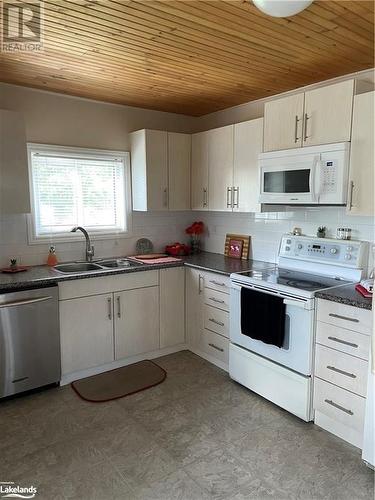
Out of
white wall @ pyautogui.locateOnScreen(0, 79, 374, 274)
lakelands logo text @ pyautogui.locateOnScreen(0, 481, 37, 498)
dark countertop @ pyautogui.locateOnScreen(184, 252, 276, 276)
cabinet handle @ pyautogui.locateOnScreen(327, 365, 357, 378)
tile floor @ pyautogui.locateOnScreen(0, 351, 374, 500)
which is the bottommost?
lakelands logo text @ pyautogui.locateOnScreen(0, 481, 37, 498)

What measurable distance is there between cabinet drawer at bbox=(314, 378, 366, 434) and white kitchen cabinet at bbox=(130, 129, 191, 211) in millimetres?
2281

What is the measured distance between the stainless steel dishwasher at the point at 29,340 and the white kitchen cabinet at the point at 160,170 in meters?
1.41

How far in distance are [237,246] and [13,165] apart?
7.27 feet

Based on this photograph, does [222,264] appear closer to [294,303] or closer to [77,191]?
[294,303]

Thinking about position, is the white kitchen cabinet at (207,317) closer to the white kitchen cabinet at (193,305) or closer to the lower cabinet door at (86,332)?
the white kitchen cabinet at (193,305)

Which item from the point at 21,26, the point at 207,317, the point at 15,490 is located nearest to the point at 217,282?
the point at 207,317

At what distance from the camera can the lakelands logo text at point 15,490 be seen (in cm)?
193

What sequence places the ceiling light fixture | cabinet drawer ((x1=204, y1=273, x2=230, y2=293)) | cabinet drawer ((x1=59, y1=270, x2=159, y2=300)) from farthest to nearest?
1. cabinet drawer ((x1=204, y1=273, x2=230, y2=293))
2. cabinet drawer ((x1=59, y1=270, x2=159, y2=300))
3. the ceiling light fixture

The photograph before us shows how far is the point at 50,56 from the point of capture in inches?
98.3

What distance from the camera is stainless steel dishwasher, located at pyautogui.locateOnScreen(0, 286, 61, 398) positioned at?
8.94ft

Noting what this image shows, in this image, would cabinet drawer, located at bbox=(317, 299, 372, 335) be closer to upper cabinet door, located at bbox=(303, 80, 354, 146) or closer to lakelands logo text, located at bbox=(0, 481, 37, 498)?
upper cabinet door, located at bbox=(303, 80, 354, 146)

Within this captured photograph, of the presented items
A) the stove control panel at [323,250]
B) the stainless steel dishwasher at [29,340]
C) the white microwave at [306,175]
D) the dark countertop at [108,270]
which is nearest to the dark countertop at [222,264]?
the dark countertop at [108,270]

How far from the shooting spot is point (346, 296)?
7.50 ft

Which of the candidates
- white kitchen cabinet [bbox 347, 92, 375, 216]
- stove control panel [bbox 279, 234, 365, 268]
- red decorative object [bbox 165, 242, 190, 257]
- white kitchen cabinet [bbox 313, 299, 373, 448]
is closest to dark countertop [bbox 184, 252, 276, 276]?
red decorative object [bbox 165, 242, 190, 257]
